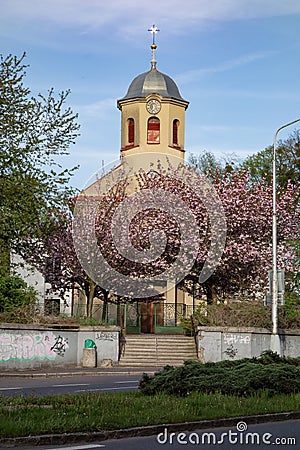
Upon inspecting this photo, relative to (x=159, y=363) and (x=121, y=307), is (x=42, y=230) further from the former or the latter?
(x=121, y=307)

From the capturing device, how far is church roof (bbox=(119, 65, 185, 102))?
167 ft

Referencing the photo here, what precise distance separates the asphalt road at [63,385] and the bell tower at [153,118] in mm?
26177

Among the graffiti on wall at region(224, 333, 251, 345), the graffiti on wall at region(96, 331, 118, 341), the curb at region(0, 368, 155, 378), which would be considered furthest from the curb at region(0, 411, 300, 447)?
the graffiti on wall at region(224, 333, 251, 345)

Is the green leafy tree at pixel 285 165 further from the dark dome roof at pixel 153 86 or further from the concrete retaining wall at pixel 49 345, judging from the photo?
the concrete retaining wall at pixel 49 345

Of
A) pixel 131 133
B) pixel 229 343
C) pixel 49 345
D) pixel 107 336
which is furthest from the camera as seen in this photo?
pixel 131 133

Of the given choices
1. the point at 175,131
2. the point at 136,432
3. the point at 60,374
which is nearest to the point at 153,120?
the point at 175,131

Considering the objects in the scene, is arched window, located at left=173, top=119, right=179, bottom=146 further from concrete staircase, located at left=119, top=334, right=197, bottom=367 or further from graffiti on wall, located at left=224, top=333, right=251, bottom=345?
graffiti on wall, located at left=224, top=333, right=251, bottom=345

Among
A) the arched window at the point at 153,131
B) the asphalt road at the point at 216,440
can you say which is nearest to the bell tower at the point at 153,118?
the arched window at the point at 153,131

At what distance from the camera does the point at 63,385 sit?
69.9 feet

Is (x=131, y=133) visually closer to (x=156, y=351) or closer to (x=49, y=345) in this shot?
(x=156, y=351)

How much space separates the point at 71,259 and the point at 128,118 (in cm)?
1469

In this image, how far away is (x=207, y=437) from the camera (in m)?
11.2

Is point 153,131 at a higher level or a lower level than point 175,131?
lower

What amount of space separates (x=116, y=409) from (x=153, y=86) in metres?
40.5
